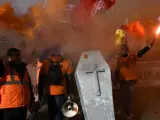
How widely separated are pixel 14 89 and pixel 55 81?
1159mm

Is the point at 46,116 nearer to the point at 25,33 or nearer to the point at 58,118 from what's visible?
the point at 58,118

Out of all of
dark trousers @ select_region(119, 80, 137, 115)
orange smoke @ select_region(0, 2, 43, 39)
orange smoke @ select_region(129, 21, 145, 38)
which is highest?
orange smoke @ select_region(0, 2, 43, 39)

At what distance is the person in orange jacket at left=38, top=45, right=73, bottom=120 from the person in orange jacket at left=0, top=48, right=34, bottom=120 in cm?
77

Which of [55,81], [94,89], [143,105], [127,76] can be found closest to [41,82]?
[55,81]

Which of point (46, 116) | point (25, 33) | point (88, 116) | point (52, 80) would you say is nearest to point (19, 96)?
point (52, 80)

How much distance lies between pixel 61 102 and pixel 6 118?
1336 millimetres

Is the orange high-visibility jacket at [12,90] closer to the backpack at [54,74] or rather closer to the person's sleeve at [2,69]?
the person's sleeve at [2,69]

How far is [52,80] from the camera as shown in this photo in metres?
6.81

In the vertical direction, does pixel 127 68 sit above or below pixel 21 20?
below

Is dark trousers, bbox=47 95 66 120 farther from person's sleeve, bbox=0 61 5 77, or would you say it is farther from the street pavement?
person's sleeve, bbox=0 61 5 77

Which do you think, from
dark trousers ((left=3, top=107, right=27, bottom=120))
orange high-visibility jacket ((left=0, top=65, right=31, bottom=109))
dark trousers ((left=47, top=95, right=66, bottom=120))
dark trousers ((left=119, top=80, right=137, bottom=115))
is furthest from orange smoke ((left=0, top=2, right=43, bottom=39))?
dark trousers ((left=3, top=107, right=27, bottom=120))

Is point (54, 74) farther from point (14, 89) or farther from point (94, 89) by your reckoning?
point (14, 89)

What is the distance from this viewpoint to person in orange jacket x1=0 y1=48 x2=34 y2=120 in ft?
19.1

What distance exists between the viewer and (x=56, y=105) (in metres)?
6.89
